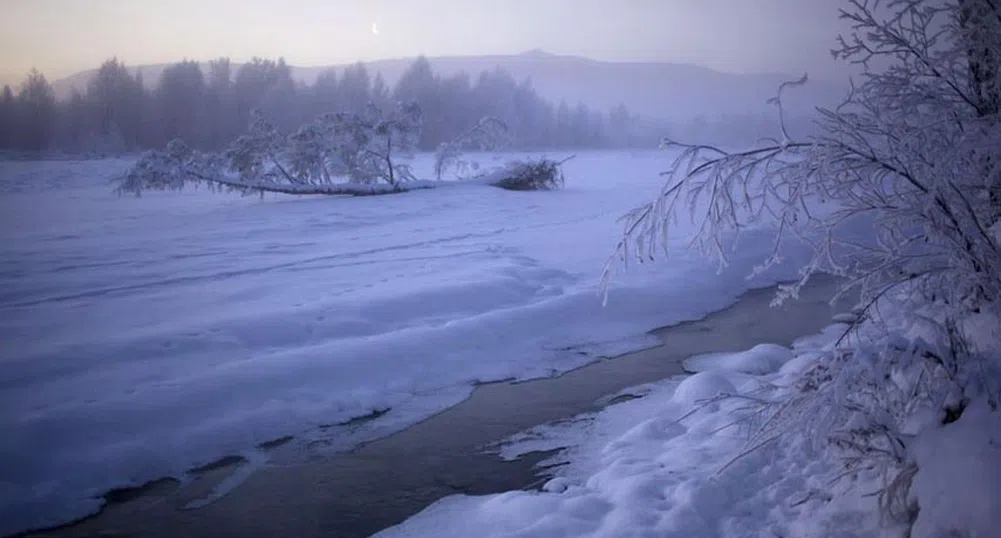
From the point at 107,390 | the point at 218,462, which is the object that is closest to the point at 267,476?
the point at 218,462

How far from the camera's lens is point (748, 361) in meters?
8.57

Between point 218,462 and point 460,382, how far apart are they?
10.1ft

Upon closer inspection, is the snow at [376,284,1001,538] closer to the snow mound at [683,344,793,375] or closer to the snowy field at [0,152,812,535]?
the snowy field at [0,152,812,535]

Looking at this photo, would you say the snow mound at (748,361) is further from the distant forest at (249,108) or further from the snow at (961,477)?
the distant forest at (249,108)

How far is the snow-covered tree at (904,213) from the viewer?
3599 mm

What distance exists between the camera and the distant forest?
118 feet

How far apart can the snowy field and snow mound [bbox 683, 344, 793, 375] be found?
1.28m

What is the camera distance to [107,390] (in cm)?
724

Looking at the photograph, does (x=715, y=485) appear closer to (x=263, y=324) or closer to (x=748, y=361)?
(x=748, y=361)

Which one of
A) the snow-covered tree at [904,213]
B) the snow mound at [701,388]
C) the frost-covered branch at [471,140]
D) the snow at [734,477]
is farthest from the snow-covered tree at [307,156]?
the snow-covered tree at [904,213]

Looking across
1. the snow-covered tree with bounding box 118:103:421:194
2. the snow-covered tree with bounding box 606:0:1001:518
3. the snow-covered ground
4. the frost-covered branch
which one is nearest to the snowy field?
the snow-covered ground

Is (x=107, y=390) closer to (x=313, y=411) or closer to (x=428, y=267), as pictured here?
(x=313, y=411)

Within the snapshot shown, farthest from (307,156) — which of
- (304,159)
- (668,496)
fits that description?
(668,496)

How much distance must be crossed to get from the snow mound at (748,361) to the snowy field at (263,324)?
1.28m
